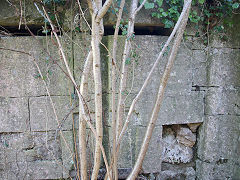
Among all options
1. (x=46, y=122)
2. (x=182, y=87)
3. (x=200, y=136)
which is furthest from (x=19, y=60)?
(x=200, y=136)

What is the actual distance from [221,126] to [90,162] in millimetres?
1617

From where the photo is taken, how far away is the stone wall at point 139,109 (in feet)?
7.14

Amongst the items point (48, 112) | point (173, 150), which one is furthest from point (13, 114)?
point (173, 150)

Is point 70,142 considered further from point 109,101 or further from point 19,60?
point 19,60

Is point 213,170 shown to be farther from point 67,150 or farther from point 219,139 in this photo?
point 67,150

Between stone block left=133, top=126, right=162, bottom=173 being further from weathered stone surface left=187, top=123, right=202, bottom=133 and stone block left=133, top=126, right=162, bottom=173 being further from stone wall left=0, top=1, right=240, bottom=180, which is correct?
weathered stone surface left=187, top=123, right=202, bottom=133

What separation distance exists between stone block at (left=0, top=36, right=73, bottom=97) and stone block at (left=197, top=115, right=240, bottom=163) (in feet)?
5.55

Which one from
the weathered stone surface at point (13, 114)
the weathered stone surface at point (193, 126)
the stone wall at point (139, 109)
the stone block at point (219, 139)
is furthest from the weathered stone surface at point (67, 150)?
the stone block at point (219, 139)

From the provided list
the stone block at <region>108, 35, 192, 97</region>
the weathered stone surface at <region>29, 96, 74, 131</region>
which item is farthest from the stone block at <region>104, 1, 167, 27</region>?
the weathered stone surface at <region>29, 96, 74, 131</region>

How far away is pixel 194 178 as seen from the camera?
256 cm

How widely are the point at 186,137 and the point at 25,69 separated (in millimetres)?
2023

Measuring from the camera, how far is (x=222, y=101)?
2471 millimetres

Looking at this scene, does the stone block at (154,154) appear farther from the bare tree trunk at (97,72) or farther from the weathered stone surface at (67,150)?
the bare tree trunk at (97,72)

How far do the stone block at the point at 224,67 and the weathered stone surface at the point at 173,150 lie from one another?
2.64 feet
